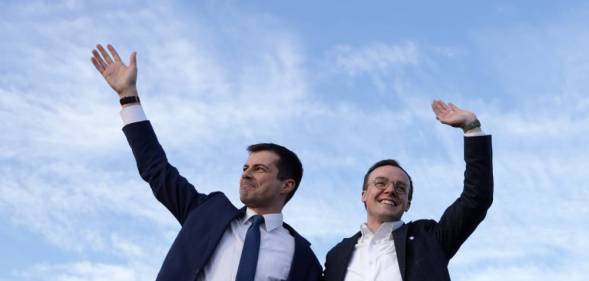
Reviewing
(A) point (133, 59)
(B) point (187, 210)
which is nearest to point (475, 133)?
(B) point (187, 210)

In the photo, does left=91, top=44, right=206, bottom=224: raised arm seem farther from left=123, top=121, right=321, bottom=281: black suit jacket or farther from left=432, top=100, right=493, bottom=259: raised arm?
left=432, top=100, right=493, bottom=259: raised arm

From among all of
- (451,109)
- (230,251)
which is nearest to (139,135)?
(230,251)

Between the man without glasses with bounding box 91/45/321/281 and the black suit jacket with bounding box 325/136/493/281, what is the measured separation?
1.96 feet

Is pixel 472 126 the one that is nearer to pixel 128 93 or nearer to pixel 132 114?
pixel 132 114

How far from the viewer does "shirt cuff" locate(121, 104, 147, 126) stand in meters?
7.76

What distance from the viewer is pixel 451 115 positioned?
298 inches

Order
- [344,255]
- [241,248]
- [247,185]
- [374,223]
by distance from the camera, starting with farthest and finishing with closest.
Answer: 1. [247,185]
2. [374,223]
3. [344,255]
4. [241,248]

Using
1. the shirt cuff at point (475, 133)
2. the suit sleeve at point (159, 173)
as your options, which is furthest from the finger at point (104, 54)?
the shirt cuff at point (475, 133)

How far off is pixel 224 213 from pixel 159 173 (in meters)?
0.84

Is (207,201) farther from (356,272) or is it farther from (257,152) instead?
(356,272)

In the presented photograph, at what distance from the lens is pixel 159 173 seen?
7.62 metres

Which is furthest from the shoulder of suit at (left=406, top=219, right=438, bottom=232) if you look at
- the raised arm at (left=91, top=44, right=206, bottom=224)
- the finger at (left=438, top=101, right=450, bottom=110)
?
the raised arm at (left=91, top=44, right=206, bottom=224)

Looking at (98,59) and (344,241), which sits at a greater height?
(98,59)

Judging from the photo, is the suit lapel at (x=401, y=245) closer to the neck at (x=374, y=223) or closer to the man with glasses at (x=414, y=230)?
the man with glasses at (x=414, y=230)
